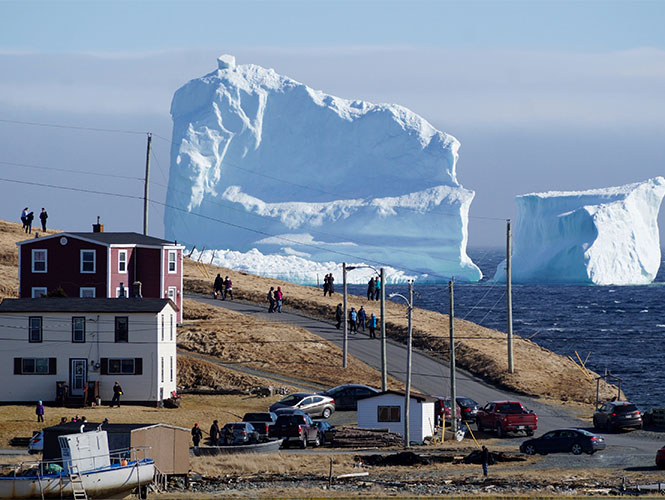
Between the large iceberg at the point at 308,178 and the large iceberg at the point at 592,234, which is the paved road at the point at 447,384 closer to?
the large iceberg at the point at 308,178

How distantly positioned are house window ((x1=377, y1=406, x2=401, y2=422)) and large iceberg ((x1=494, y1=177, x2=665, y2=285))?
287 ft

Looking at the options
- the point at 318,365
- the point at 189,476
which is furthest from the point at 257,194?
the point at 189,476

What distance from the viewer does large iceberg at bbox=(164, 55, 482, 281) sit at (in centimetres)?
14338

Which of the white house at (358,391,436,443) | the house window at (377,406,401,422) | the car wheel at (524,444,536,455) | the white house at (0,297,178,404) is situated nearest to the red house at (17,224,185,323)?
the white house at (0,297,178,404)

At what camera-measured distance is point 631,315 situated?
123 metres

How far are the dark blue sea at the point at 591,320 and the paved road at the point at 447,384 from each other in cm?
627

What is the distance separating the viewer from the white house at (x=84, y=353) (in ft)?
171

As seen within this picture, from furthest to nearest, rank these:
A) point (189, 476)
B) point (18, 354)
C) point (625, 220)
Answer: point (625, 220)
point (18, 354)
point (189, 476)

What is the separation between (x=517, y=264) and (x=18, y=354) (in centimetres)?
10119

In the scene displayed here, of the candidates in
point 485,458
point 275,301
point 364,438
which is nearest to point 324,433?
point 364,438

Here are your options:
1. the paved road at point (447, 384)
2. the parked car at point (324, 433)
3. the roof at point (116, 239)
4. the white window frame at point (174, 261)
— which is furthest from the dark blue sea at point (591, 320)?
the roof at point (116, 239)

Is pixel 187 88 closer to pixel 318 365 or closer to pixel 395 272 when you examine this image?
pixel 395 272

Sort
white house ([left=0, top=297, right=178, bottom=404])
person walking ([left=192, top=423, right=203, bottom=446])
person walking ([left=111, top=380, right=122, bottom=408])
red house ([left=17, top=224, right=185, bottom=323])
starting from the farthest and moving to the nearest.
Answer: red house ([left=17, top=224, right=185, bottom=323]) → white house ([left=0, top=297, right=178, bottom=404]) → person walking ([left=111, top=380, right=122, bottom=408]) → person walking ([left=192, top=423, right=203, bottom=446])

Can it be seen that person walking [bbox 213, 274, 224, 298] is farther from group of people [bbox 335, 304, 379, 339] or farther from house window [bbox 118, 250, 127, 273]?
house window [bbox 118, 250, 127, 273]
